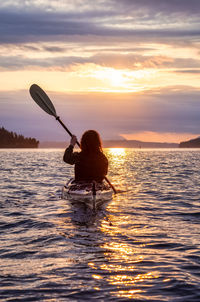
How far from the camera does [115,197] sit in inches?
627

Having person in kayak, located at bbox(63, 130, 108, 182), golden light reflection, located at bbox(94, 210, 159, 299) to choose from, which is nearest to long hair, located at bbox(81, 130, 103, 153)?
person in kayak, located at bbox(63, 130, 108, 182)

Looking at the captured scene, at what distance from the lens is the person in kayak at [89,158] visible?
1237 centimetres

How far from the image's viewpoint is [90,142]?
12312mm

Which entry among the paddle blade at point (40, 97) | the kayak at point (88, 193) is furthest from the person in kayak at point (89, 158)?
the paddle blade at point (40, 97)

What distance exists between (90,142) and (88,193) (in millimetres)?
1636

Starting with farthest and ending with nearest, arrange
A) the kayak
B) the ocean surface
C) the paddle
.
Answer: the paddle, the kayak, the ocean surface

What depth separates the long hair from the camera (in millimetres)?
12312

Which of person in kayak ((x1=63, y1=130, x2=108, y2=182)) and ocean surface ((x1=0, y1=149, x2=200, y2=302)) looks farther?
person in kayak ((x1=63, y1=130, x2=108, y2=182))

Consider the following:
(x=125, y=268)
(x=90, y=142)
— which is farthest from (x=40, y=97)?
(x=125, y=268)

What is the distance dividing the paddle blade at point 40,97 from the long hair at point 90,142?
18.4 ft

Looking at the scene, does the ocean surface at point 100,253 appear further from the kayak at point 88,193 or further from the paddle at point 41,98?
the paddle at point 41,98

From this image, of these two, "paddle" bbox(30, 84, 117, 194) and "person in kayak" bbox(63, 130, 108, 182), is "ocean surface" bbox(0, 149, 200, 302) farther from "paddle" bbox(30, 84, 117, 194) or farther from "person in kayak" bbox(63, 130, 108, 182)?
"paddle" bbox(30, 84, 117, 194)

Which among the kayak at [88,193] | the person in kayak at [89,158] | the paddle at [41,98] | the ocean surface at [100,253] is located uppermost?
the paddle at [41,98]

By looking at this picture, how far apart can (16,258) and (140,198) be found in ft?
31.9
